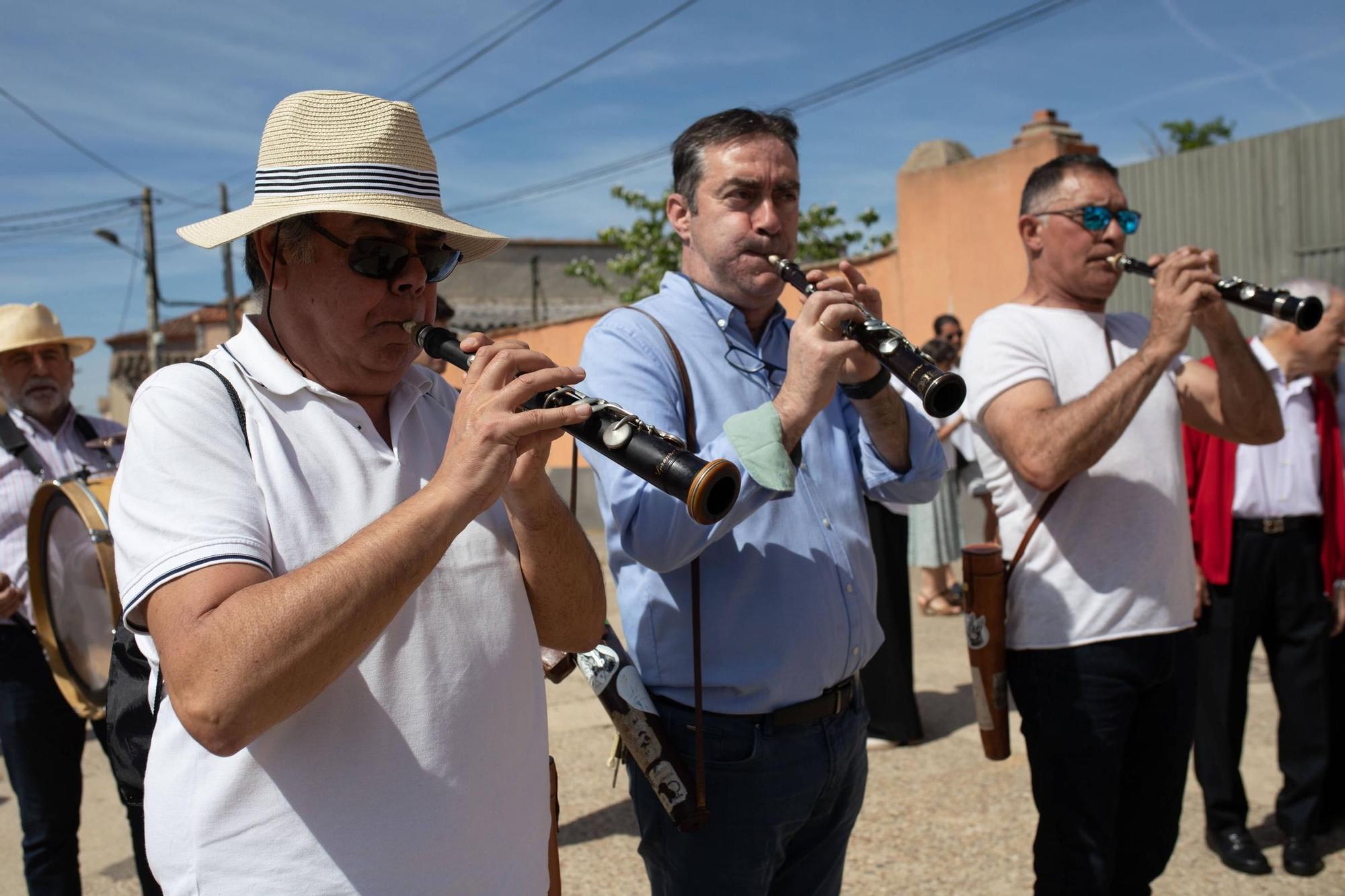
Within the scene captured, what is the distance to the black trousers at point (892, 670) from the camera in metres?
5.25

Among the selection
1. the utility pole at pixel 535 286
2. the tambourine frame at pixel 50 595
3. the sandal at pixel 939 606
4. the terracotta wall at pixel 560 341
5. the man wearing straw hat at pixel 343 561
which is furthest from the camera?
the utility pole at pixel 535 286

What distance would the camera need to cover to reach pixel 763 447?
2.07 metres

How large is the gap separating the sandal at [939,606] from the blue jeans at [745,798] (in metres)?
5.94

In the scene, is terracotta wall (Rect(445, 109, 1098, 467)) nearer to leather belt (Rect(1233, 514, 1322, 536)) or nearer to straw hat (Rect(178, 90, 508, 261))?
leather belt (Rect(1233, 514, 1322, 536))

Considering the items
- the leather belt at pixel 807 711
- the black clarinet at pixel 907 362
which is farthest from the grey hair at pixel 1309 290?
the leather belt at pixel 807 711

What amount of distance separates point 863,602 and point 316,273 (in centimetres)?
135

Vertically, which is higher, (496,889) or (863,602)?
(863,602)

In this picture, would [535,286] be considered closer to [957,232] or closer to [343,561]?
[957,232]

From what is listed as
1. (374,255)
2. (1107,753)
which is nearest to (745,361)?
(374,255)

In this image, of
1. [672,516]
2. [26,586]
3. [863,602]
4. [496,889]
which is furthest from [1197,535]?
[26,586]

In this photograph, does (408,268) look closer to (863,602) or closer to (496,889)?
(496,889)

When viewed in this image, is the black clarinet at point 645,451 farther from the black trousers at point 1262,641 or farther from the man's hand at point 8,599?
the black trousers at point 1262,641

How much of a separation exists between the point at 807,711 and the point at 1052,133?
23.5 feet

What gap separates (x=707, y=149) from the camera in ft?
8.37
